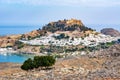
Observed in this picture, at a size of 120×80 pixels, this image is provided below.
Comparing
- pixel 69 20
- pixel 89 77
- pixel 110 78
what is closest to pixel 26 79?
pixel 89 77

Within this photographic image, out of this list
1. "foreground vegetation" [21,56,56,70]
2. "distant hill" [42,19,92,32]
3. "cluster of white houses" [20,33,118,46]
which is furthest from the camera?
"distant hill" [42,19,92,32]

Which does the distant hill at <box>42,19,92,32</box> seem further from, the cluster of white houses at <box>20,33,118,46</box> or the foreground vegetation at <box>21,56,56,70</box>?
the foreground vegetation at <box>21,56,56,70</box>

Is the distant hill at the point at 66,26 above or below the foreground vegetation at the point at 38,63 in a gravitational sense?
above

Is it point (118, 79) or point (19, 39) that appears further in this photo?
point (19, 39)

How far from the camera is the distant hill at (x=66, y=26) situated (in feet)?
578

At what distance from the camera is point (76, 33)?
572ft

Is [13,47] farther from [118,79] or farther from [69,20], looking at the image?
[118,79]

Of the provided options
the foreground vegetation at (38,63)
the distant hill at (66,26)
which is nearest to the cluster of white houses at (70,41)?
the distant hill at (66,26)

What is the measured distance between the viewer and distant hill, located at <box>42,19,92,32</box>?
17625 centimetres

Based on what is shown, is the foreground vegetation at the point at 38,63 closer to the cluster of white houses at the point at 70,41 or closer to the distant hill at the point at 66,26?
the cluster of white houses at the point at 70,41

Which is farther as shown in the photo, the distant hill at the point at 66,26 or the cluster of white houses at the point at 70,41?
the distant hill at the point at 66,26

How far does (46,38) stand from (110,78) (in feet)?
480

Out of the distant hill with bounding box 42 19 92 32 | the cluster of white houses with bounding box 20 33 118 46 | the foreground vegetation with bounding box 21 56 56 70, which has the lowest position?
the foreground vegetation with bounding box 21 56 56 70

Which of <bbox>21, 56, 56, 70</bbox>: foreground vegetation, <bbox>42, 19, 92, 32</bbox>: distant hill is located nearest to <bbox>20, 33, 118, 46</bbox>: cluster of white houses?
<bbox>42, 19, 92, 32</bbox>: distant hill
